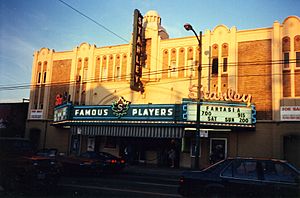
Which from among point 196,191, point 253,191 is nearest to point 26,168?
point 196,191

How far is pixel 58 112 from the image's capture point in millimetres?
29719

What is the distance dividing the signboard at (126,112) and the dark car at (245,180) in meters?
13.8

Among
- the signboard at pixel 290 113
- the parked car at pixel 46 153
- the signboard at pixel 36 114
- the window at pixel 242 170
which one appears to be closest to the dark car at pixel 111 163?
the parked car at pixel 46 153

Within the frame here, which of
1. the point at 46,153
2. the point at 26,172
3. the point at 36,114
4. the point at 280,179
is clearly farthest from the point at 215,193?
the point at 36,114

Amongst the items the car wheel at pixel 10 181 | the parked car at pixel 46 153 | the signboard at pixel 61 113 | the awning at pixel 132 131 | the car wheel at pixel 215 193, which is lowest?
the car wheel at pixel 10 181

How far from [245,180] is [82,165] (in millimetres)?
11699

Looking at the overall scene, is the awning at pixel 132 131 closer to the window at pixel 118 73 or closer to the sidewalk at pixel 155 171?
the sidewalk at pixel 155 171

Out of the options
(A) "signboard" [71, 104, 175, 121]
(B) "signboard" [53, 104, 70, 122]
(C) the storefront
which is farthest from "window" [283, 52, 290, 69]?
(B) "signboard" [53, 104, 70, 122]

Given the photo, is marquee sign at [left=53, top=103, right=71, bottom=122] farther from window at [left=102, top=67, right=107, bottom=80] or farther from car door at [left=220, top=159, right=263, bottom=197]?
car door at [left=220, top=159, right=263, bottom=197]

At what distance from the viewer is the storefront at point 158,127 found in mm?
22359

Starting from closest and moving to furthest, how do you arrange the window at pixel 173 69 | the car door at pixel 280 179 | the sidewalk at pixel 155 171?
the car door at pixel 280 179, the sidewalk at pixel 155 171, the window at pixel 173 69

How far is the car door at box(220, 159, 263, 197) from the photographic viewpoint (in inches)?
334

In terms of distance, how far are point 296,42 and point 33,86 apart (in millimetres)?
26503

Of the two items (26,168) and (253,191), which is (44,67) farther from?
(253,191)
